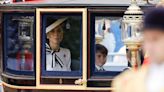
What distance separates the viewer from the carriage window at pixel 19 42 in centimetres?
464

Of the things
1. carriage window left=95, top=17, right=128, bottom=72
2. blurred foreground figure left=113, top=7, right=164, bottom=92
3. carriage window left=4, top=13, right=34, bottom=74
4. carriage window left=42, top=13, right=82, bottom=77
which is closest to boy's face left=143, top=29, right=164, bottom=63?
blurred foreground figure left=113, top=7, right=164, bottom=92

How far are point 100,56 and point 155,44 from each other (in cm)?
317

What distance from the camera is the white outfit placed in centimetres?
454

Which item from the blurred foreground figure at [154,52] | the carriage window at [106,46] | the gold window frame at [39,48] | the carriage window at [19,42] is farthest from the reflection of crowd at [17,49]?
the blurred foreground figure at [154,52]

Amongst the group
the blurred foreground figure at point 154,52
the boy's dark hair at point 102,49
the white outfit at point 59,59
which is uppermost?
the blurred foreground figure at point 154,52

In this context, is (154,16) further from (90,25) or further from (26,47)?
(26,47)

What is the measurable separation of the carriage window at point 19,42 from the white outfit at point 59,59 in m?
0.16

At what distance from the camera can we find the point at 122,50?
444 centimetres

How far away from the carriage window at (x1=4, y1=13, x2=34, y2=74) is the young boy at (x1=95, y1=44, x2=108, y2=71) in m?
0.58

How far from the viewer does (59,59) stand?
4562 millimetres

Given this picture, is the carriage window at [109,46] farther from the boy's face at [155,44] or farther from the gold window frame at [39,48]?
the boy's face at [155,44]

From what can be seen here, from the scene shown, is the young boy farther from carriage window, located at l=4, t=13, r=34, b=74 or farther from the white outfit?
carriage window, located at l=4, t=13, r=34, b=74

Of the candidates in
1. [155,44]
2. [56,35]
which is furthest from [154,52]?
[56,35]

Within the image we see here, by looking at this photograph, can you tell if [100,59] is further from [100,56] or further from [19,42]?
[19,42]
